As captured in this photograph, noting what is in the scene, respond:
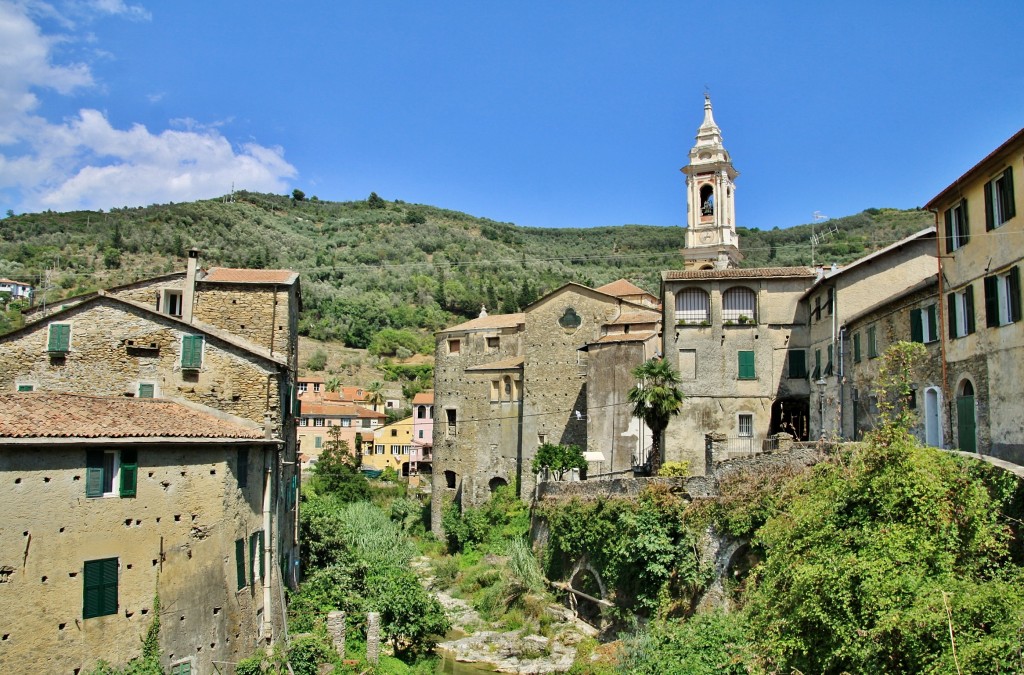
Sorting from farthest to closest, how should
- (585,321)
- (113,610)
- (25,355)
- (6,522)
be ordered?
1. (585,321)
2. (25,355)
3. (113,610)
4. (6,522)

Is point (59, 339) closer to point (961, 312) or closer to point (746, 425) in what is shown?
point (961, 312)

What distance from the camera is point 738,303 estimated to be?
37.2m

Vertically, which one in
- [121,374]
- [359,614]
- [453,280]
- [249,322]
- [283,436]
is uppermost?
[453,280]

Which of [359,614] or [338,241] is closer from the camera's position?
[359,614]

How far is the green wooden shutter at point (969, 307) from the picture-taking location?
21892 millimetres

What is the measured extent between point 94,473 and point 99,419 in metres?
1.29

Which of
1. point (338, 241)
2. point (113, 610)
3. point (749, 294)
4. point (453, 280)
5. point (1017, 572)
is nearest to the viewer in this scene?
point (1017, 572)

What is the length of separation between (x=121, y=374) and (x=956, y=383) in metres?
22.4

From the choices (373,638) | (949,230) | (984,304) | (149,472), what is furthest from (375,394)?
(984,304)

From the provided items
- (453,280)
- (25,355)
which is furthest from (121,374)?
(453,280)

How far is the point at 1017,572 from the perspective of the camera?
48.5ft

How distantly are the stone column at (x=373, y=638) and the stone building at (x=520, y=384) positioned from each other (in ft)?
54.9

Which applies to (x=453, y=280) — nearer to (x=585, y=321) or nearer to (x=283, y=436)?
(x=585, y=321)

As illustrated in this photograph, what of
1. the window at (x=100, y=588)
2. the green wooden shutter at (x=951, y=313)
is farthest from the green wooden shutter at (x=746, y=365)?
the window at (x=100, y=588)
